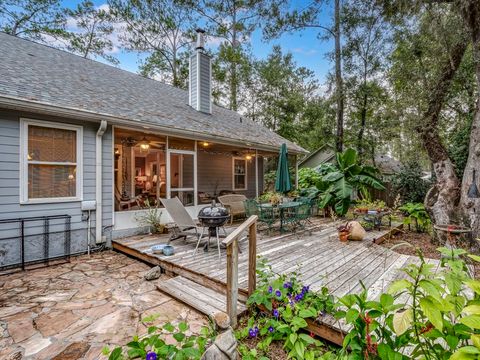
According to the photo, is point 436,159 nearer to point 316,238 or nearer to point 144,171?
point 316,238

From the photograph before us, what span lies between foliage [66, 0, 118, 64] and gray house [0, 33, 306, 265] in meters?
9.36

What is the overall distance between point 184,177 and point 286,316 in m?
6.02

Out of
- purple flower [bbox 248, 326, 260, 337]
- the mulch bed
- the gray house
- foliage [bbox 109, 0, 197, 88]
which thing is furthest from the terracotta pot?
foliage [bbox 109, 0, 197, 88]

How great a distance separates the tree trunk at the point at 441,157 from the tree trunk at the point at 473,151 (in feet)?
0.91

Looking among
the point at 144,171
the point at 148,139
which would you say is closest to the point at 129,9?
the point at 144,171

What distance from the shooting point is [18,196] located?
468cm

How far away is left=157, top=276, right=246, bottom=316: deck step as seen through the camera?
3.18m

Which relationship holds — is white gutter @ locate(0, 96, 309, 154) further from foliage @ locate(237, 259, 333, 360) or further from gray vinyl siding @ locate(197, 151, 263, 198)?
foliage @ locate(237, 259, 333, 360)

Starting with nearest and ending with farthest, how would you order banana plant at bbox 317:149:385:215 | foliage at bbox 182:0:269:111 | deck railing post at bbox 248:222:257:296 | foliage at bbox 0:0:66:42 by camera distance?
deck railing post at bbox 248:222:257:296 → banana plant at bbox 317:149:385:215 → foliage at bbox 0:0:66:42 → foliage at bbox 182:0:269:111

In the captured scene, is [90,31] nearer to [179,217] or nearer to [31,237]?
[31,237]

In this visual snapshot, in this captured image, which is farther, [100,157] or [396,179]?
[396,179]

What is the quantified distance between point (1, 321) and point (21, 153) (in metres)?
3.12

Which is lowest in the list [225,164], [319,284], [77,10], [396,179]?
[319,284]

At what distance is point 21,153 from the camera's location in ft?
15.5
